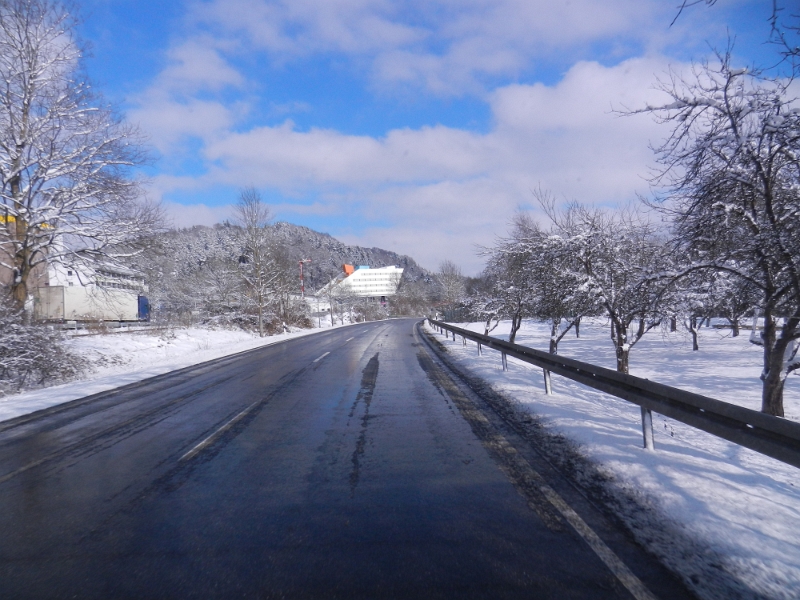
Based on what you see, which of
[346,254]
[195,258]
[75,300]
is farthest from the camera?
[346,254]

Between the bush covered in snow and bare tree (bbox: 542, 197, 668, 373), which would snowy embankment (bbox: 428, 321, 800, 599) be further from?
the bush covered in snow

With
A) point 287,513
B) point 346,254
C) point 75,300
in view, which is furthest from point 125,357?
point 346,254

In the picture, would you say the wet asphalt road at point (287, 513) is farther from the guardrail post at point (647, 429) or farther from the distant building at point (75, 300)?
the distant building at point (75, 300)

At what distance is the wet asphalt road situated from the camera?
3.49 m

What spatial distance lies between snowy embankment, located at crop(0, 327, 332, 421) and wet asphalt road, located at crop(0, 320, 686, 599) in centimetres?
308

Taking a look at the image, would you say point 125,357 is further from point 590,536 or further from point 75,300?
point 590,536

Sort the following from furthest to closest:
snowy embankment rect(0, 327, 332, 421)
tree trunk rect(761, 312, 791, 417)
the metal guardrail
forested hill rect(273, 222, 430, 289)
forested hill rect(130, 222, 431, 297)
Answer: forested hill rect(273, 222, 430, 289), forested hill rect(130, 222, 431, 297), snowy embankment rect(0, 327, 332, 421), tree trunk rect(761, 312, 791, 417), the metal guardrail

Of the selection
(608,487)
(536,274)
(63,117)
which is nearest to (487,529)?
(608,487)

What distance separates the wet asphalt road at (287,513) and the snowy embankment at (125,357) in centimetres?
308

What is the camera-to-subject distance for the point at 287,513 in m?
4.69

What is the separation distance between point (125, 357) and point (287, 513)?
21004 millimetres

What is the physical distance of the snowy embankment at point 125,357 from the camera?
39.0 feet

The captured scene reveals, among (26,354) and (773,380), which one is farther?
(26,354)

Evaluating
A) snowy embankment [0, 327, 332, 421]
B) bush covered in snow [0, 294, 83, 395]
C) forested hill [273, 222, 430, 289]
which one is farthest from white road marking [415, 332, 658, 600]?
forested hill [273, 222, 430, 289]
